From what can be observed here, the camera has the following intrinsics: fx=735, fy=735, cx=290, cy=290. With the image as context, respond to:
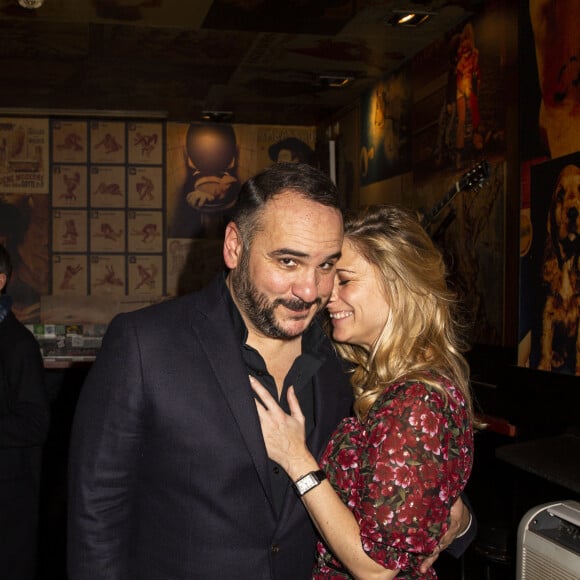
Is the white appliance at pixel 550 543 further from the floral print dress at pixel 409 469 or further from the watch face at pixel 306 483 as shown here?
the watch face at pixel 306 483

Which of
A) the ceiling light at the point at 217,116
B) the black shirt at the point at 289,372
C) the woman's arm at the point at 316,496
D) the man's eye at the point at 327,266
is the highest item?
the ceiling light at the point at 217,116

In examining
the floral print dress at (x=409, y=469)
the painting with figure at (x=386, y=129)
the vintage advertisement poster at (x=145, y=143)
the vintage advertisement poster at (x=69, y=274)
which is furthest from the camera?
the vintage advertisement poster at (x=145, y=143)

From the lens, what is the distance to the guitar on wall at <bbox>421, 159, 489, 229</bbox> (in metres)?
4.23

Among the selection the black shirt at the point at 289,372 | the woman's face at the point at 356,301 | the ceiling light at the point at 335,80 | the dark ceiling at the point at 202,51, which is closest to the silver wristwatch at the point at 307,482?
the black shirt at the point at 289,372

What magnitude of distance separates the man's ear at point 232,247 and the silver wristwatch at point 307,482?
0.55 meters

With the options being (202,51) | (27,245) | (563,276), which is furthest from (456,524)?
(27,245)

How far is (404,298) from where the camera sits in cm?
196

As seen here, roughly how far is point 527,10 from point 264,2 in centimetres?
173

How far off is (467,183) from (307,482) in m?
2.99

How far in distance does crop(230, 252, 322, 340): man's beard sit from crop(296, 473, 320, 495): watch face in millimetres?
335

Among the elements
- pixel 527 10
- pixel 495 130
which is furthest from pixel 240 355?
pixel 495 130

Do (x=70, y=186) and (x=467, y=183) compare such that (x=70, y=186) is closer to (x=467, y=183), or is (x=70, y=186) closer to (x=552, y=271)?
(x=467, y=183)

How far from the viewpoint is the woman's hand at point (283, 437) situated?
1752 mm

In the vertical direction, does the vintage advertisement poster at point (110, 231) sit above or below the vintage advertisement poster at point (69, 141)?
below
